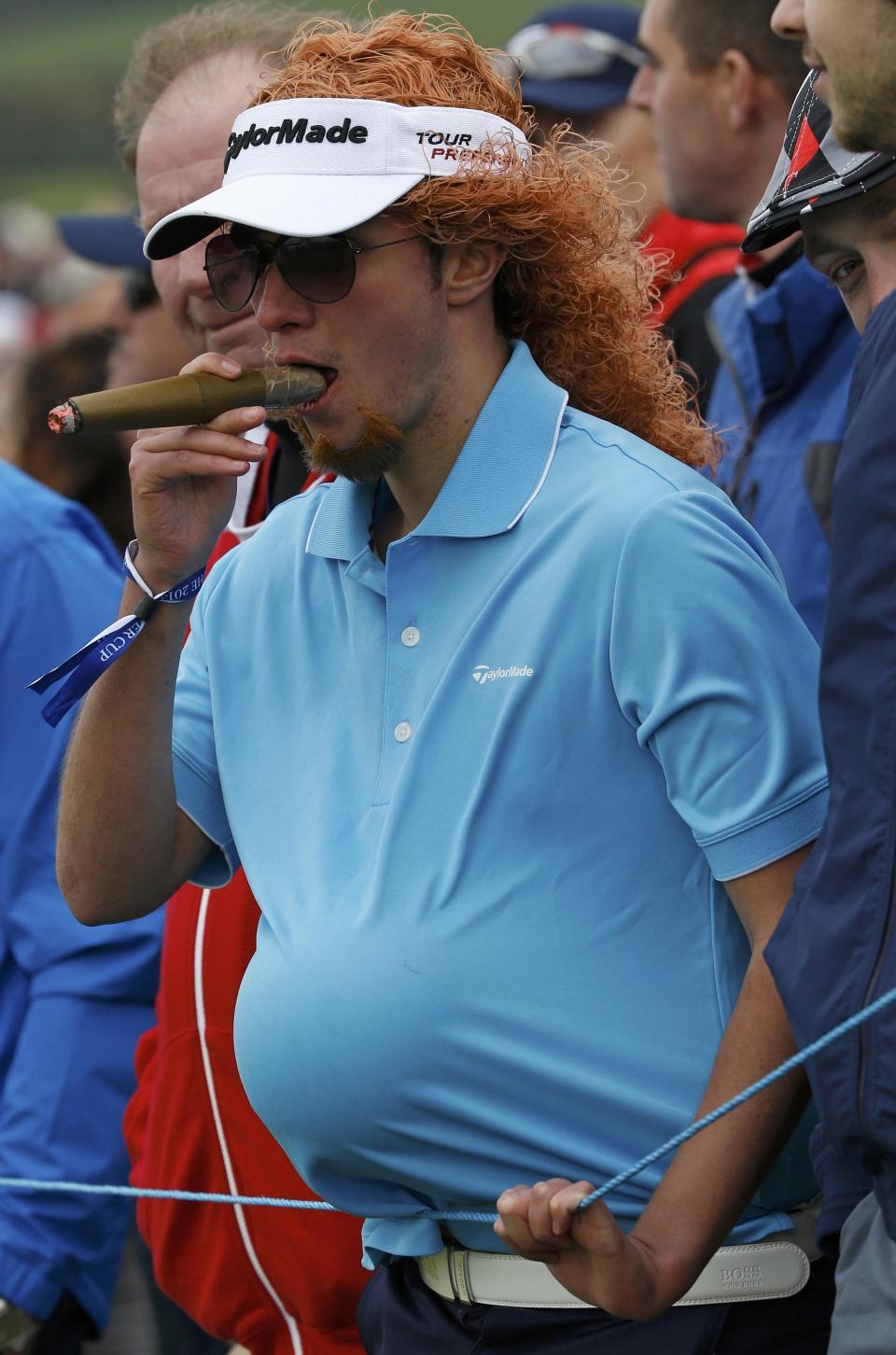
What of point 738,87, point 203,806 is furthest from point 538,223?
point 738,87

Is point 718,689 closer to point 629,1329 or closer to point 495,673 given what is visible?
point 495,673

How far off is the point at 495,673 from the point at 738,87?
2.32 m

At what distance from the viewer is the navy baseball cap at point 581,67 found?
5164mm

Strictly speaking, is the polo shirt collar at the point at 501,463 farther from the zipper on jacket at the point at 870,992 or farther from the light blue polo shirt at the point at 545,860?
the zipper on jacket at the point at 870,992

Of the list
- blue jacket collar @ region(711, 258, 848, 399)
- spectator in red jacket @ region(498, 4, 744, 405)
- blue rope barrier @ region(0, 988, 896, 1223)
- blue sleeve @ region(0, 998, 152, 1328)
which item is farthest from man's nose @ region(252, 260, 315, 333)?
spectator in red jacket @ region(498, 4, 744, 405)

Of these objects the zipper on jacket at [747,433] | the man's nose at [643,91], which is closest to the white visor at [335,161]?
the zipper on jacket at [747,433]

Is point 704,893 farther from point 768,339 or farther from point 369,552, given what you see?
point 768,339

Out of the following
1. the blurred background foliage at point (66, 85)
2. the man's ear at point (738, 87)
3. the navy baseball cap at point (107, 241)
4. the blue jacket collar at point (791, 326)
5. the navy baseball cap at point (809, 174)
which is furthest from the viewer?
the blurred background foliage at point (66, 85)

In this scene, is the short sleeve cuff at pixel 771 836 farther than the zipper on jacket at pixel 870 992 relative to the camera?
Yes

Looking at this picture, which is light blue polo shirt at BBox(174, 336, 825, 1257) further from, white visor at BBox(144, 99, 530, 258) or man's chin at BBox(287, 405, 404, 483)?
white visor at BBox(144, 99, 530, 258)

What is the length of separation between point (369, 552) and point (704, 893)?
596mm

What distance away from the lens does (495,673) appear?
205 centimetres

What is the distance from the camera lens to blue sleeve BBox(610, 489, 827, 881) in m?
1.93

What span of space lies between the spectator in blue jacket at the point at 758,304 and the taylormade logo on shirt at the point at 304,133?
1.06 metres
